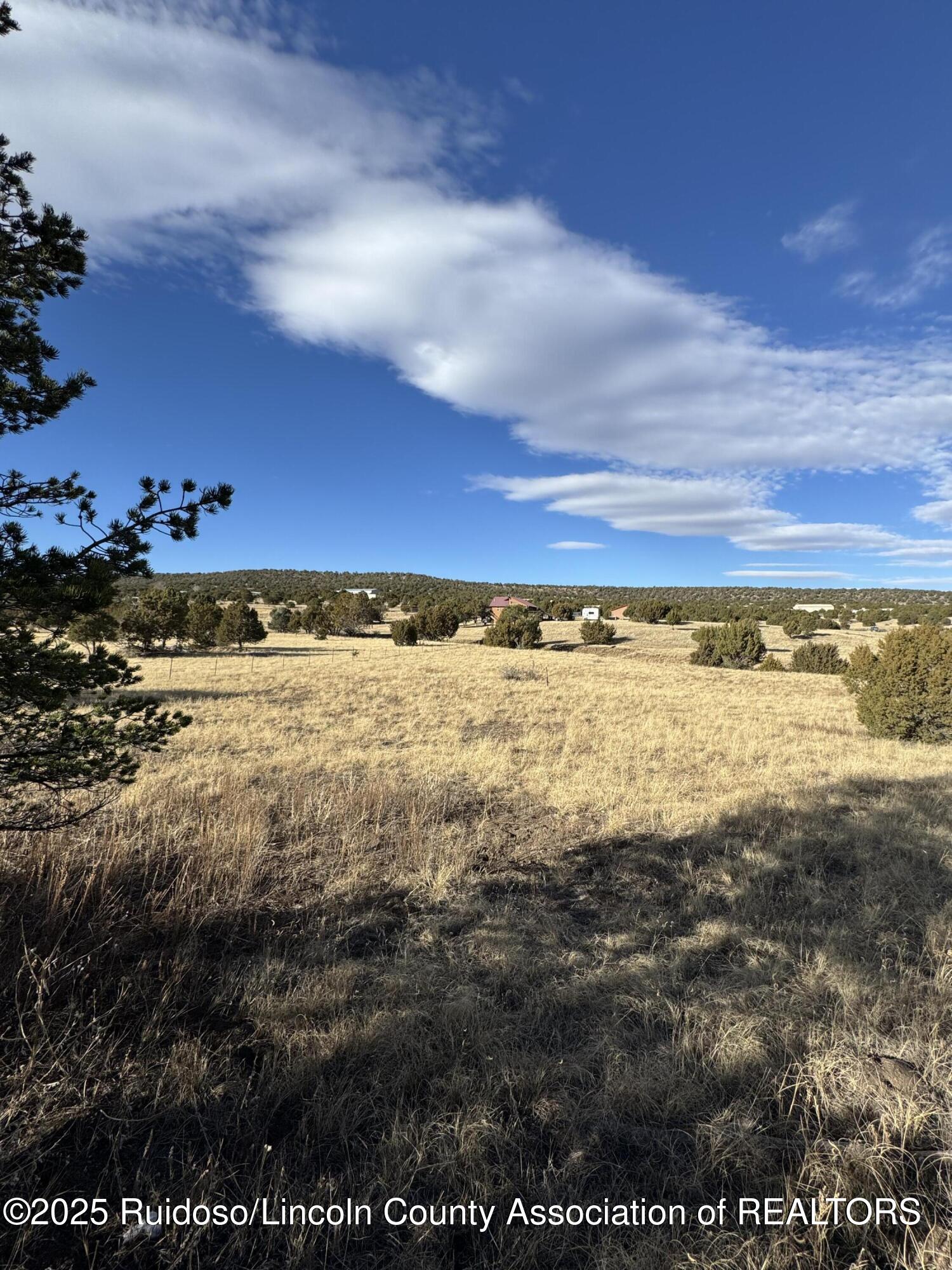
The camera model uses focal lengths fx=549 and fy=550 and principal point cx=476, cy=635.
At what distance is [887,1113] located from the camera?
2566 millimetres

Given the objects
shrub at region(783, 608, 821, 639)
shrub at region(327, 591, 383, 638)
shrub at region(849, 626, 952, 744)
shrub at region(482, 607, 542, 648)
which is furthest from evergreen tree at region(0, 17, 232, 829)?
shrub at region(783, 608, 821, 639)

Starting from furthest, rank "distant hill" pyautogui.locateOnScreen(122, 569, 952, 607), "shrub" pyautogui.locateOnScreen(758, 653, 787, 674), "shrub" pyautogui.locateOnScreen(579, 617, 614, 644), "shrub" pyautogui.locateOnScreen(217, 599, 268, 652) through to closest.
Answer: "distant hill" pyautogui.locateOnScreen(122, 569, 952, 607) → "shrub" pyautogui.locateOnScreen(579, 617, 614, 644) → "shrub" pyautogui.locateOnScreen(217, 599, 268, 652) → "shrub" pyautogui.locateOnScreen(758, 653, 787, 674)

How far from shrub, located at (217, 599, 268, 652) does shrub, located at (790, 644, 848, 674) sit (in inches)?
1388

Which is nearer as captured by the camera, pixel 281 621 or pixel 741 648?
pixel 741 648

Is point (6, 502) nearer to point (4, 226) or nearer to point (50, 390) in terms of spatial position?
point (50, 390)

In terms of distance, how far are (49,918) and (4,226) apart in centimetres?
457

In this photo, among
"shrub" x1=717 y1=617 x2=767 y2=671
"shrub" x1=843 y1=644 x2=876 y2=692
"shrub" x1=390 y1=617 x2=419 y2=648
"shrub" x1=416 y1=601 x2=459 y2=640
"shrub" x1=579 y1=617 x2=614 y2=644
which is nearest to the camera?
"shrub" x1=843 y1=644 x2=876 y2=692

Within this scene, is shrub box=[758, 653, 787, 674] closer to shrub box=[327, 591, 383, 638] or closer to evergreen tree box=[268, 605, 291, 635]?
shrub box=[327, 591, 383, 638]

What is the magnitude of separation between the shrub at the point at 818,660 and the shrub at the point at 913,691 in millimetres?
19316

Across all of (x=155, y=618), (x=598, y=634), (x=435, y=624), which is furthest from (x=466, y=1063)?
(x=435, y=624)

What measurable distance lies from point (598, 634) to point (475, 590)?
87649 millimetres

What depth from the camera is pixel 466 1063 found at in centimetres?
302

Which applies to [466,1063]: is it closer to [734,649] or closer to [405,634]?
[734,649]

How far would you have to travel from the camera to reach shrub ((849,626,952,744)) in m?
13.3
